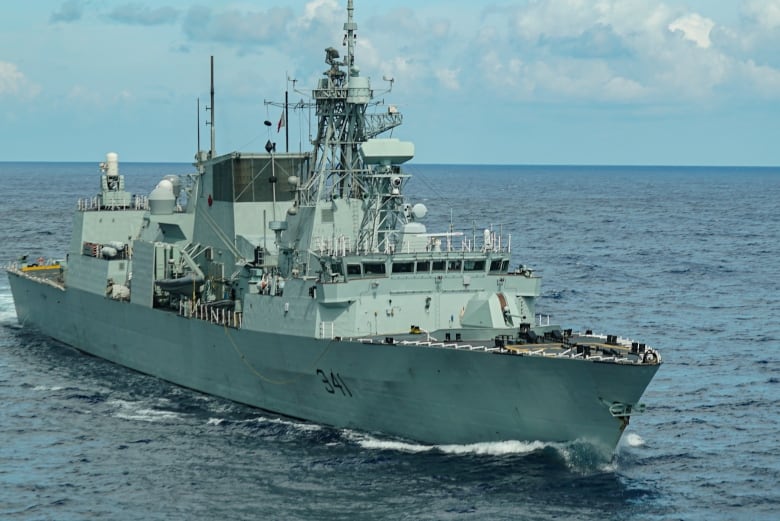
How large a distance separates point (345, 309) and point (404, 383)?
126 inches

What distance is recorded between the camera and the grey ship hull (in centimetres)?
2822

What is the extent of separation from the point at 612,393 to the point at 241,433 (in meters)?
11.8

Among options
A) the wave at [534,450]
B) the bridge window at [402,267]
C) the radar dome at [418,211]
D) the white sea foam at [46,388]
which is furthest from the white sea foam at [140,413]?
the radar dome at [418,211]

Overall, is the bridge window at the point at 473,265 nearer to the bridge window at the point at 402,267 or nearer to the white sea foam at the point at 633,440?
the bridge window at the point at 402,267

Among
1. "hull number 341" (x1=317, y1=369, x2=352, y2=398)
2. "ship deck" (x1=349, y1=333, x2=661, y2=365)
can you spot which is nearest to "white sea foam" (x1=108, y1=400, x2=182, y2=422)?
"hull number 341" (x1=317, y1=369, x2=352, y2=398)

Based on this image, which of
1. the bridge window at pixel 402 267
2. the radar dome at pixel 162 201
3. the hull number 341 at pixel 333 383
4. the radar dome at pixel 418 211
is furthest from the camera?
the radar dome at pixel 162 201

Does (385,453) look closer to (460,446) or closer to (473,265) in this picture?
(460,446)

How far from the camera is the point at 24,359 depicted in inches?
1815

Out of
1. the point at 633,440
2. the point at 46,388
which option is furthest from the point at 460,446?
the point at 46,388

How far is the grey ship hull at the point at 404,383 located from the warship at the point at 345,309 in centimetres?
5

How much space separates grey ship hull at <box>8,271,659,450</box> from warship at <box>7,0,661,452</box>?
0.16ft

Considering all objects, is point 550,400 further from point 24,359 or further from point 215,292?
→ point 24,359

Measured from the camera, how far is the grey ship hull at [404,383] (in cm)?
2822

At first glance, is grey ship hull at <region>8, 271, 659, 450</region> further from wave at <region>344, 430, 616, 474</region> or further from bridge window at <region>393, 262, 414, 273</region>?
bridge window at <region>393, 262, 414, 273</region>
